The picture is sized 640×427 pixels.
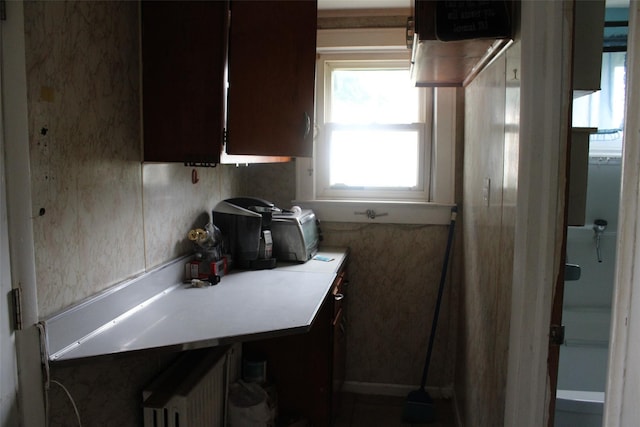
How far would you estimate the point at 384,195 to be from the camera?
293 centimetres

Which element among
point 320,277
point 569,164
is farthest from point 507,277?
point 320,277

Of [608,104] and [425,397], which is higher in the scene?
[608,104]

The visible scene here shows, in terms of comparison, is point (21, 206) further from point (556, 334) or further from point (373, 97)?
point (373, 97)

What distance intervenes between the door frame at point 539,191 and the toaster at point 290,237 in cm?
117

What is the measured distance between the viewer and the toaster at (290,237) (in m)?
2.39

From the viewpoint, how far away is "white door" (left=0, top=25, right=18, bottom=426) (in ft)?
3.59

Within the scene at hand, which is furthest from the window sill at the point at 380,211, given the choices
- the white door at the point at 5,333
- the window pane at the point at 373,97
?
the white door at the point at 5,333

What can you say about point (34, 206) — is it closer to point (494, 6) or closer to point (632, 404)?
point (632, 404)

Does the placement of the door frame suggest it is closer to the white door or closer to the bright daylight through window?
the white door

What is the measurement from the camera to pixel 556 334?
1.40 metres

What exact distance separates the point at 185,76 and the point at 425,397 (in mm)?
2049

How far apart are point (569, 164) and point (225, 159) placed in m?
1.09

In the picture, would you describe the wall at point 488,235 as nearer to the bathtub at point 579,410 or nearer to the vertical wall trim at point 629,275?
the bathtub at point 579,410

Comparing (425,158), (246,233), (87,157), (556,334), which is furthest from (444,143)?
(87,157)
